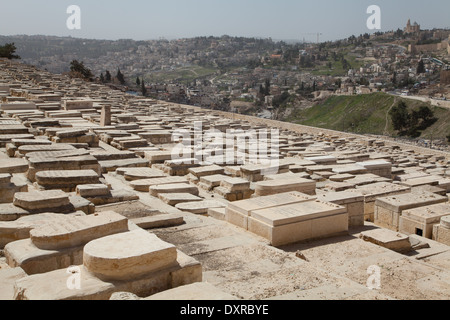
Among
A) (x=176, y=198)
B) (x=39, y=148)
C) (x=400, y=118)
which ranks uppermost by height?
(x=39, y=148)

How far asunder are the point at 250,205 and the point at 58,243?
8.00 ft

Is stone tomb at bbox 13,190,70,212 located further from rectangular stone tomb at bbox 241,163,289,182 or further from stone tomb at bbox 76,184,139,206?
rectangular stone tomb at bbox 241,163,289,182

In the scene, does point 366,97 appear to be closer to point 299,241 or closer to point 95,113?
point 95,113

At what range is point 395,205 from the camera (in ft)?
23.9

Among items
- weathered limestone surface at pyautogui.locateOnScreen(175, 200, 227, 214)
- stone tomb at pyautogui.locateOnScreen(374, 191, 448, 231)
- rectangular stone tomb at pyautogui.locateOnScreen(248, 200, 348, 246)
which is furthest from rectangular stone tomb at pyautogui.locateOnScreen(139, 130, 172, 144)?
rectangular stone tomb at pyautogui.locateOnScreen(248, 200, 348, 246)

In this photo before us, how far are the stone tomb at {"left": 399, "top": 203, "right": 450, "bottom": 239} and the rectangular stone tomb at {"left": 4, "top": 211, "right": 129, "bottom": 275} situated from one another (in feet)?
15.1

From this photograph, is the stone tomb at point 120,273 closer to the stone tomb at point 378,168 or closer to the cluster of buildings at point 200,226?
the cluster of buildings at point 200,226

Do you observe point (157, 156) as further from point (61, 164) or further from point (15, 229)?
point (15, 229)

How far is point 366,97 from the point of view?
2323 inches

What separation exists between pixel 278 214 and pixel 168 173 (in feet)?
11.8

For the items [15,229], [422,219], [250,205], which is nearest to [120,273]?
[15,229]

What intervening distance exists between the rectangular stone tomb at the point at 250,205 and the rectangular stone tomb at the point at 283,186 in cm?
75

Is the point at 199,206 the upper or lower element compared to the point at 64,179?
lower
